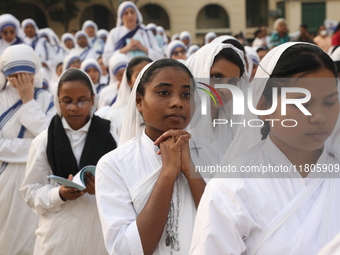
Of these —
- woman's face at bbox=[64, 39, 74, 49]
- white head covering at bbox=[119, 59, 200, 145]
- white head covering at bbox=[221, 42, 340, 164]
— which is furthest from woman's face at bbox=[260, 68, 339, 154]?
woman's face at bbox=[64, 39, 74, 49]

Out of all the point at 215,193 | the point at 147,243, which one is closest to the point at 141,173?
the point at 147,243

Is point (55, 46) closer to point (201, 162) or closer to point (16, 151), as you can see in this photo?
point (16, 151)

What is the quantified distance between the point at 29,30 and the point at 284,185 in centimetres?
1232

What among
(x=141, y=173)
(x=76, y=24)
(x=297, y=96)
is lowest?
(x=76, y=24)

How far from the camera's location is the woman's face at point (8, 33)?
954 centimetres

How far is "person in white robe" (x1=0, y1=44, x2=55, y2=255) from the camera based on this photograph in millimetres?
5090

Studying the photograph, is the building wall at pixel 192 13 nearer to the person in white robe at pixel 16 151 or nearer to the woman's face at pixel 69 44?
the woman's face at pixel 69 44

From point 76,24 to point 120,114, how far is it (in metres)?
31.2

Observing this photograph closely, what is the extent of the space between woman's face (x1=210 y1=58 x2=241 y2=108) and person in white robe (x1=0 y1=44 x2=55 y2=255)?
1948 millimetres

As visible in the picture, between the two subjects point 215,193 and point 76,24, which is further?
point 76,24

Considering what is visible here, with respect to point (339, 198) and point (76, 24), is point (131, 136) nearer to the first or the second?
point (339, 198)

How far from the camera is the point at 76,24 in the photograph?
3512 cm

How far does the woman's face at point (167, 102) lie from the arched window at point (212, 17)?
32.9m

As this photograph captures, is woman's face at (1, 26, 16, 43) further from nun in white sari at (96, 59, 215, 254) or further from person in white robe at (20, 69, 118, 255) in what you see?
nun in white sari at (96, 59, 215, 254)
